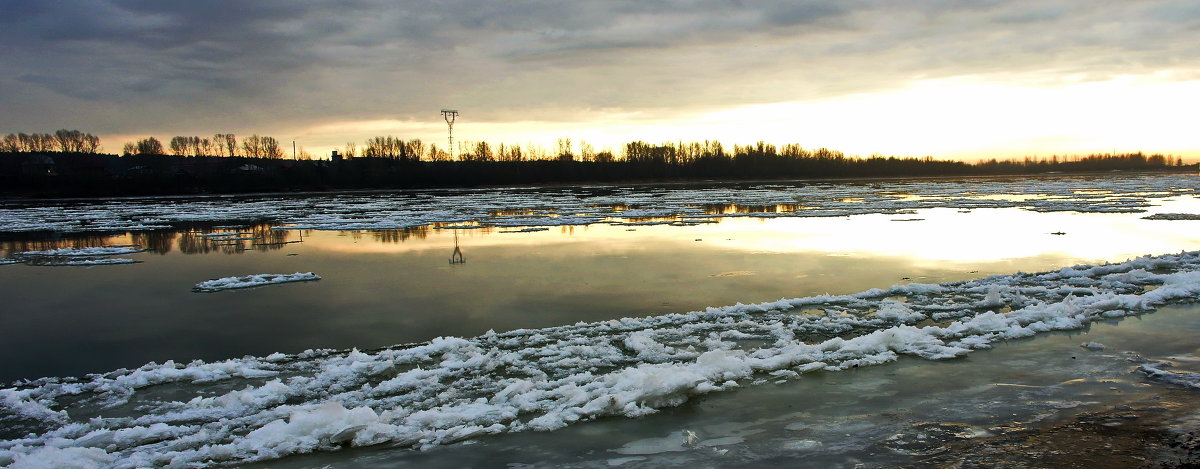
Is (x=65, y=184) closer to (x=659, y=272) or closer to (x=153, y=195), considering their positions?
(x=153, y=195)

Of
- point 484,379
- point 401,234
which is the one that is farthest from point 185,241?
point 484,379

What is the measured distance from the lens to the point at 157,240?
1798 centimetres

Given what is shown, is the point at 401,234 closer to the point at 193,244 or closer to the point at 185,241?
the point at 193,244

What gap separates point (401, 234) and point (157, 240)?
6157 millimetres

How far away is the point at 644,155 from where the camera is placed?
134m

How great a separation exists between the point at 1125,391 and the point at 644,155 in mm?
130413

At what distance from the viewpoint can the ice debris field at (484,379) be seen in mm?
4527

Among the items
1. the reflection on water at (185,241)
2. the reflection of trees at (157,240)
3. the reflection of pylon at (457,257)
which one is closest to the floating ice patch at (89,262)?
the reflection on water at (185,241)

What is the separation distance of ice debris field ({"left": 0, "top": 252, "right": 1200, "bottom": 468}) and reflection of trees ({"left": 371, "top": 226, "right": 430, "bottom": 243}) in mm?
10878

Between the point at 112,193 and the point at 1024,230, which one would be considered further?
the point at 112,193

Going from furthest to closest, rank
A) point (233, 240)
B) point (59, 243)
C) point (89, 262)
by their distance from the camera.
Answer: point (59, 243) < point (233, 240) < point (89, 262)

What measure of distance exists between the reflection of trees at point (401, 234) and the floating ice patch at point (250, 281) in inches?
219

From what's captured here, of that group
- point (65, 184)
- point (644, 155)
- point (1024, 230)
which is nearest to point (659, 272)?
point (1024, 230)

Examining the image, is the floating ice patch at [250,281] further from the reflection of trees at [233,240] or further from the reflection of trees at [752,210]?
the reflection of trees at [752,210]
